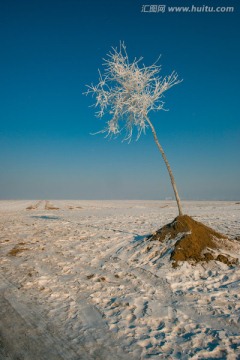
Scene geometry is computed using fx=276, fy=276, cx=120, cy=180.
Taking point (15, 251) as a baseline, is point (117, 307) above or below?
below

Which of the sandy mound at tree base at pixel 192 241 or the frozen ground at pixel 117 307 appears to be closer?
the frozen ground at pixel 117 307

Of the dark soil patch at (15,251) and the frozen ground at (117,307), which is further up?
the dark soil patch at (15,251)

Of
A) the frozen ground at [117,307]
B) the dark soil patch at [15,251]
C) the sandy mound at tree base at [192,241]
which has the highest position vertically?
the sandy mound at tree base at [192,241]


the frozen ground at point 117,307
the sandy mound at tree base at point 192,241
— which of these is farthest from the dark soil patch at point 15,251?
the sandy mound at tree base at point 192,241

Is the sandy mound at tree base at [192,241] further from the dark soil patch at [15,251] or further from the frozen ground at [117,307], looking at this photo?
the dark soil patch at [15,251]

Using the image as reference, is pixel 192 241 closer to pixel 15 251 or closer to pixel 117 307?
pixel 117 307

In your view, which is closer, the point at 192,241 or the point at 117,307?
the point at 117,307

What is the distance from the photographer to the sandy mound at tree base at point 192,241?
6.96 meters

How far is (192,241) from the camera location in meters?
7.50

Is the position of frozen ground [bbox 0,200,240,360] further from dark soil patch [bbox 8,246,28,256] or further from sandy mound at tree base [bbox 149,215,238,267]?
dark soil patch [bbox 8,246,28,256]

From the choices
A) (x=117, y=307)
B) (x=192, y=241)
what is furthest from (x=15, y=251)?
(x=192, y=241)

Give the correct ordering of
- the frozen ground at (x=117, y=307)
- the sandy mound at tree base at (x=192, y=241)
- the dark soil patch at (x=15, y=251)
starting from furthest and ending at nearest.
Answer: the dark soil patch at (x=15, y=251) < the sandy mound at tree base at (x=192, y=241) < the frozen ground at (x=117, y=307)

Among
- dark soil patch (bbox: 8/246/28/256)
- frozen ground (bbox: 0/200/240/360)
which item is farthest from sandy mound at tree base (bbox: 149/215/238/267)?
dark soil patch (bbox: 8/246/28/256)

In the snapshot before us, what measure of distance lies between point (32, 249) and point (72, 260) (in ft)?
7.17
